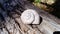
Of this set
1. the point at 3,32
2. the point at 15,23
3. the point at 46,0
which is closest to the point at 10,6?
the point at 15,23

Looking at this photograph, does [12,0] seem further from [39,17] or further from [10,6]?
[39,17]

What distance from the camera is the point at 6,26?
5.55ft

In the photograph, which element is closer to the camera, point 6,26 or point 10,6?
point 6,26

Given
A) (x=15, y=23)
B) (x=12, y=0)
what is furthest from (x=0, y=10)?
(x=15, y=23)

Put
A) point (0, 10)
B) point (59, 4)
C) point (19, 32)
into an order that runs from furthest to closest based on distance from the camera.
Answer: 1. point (59, 4)
2. point (0, 10)
3. point (19, 32)

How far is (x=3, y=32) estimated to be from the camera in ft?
5.24

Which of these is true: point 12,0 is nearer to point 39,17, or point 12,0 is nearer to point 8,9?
point 8,9

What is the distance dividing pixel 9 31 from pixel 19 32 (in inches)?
4.2

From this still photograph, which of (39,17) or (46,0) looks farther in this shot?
(46,0)

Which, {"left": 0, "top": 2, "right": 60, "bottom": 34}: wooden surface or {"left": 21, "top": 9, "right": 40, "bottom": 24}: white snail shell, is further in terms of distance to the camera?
{"left": 21, "top": 9, "right": 40, "bottom": 24}: white snail shell

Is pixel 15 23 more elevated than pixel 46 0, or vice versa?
pixel 15 23

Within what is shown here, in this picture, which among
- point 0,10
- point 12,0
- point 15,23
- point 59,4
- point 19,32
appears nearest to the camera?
point 19,32

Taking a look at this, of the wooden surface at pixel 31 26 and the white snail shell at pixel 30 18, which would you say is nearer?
the wooden surface at pixel 31 26

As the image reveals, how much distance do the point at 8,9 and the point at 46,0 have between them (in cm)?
126
